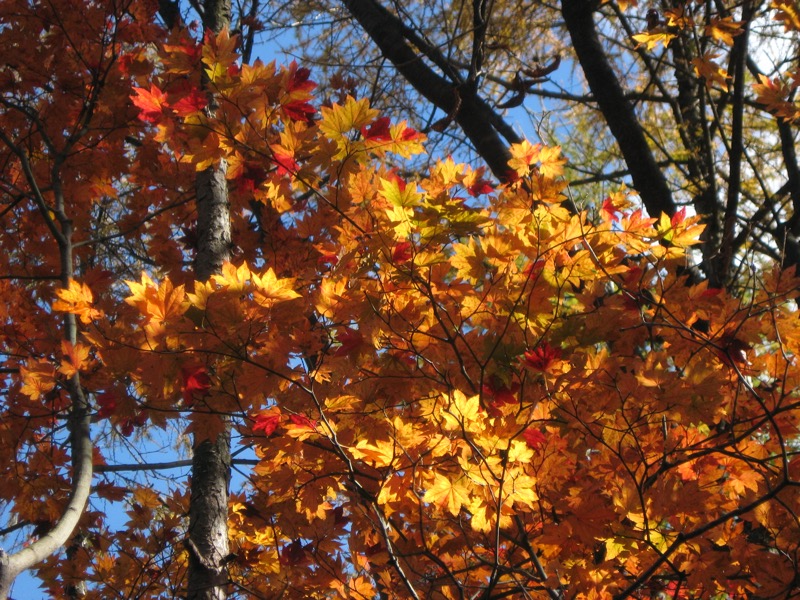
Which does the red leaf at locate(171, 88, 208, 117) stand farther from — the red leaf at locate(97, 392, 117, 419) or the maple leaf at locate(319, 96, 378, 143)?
the red leaf at locate(97, 392, 117, 419)

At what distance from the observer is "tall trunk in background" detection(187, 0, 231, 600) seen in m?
2.35

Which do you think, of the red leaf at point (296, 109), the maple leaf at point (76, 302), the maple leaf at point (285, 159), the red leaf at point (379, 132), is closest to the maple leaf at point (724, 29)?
the red leaf at point (379, 132)

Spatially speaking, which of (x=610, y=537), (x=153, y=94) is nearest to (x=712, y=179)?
(x=610, y=537)

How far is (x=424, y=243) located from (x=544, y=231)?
411 millimetres

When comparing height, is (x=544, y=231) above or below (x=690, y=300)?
above

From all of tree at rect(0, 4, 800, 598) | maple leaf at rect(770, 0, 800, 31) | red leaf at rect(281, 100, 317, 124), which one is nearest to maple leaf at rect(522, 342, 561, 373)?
tree at rect(0, 4, 800, 598)

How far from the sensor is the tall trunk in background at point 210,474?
2.35 meters

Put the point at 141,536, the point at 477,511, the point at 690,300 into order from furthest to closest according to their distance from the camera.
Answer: the point at 141,536 → the point at 690,300 → the point at 477,511

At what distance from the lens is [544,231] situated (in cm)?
208

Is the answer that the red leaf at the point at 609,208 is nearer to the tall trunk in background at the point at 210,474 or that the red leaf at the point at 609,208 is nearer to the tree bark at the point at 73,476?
the tall trunk in background at the point at 210,474

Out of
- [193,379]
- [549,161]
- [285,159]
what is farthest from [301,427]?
[549,161]

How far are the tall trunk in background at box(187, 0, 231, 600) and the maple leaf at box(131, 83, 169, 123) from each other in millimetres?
728

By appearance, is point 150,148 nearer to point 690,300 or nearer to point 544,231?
point 544,231

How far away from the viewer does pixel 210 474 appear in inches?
104
